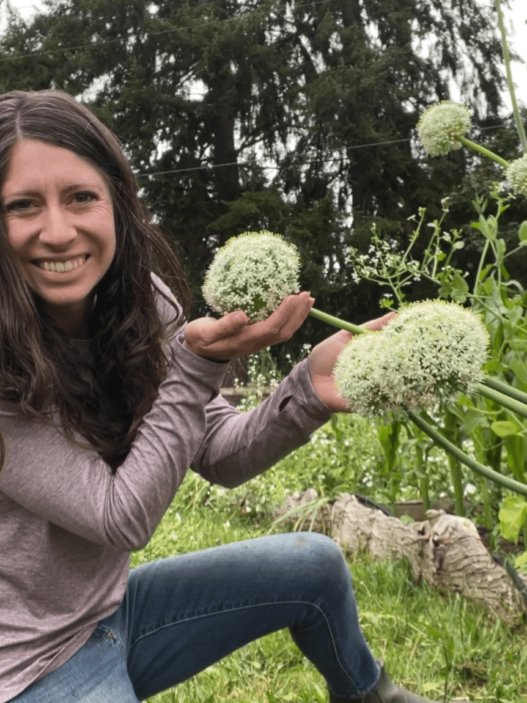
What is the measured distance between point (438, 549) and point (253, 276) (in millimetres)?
1647

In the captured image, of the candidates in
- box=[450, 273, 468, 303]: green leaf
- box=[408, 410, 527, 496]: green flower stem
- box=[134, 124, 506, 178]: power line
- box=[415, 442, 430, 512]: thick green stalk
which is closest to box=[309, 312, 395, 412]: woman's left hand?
box=[408, 410, 527, 496]: green flower stem

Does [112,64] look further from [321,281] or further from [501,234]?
[501,234]

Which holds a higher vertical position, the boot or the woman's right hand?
the woman's right hand

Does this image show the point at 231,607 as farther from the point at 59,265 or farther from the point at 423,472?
the point at 423,472

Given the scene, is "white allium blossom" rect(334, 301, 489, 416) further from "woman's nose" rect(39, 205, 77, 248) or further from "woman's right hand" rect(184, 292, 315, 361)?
"woman's nose" rect(39, 205, 77, 248)

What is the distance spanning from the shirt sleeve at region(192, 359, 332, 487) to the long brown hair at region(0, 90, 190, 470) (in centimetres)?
22

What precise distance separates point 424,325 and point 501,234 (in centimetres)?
1115

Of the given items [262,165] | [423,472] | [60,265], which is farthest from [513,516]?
[262,165]

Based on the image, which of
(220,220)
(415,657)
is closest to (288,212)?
(220,220)

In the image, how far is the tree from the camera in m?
13.5

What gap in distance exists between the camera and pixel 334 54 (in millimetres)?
14445

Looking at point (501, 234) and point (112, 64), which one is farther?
point (112, 64)

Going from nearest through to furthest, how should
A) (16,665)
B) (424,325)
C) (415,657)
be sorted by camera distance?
1. (424,325)
2. (16,665)
3. (415,657)

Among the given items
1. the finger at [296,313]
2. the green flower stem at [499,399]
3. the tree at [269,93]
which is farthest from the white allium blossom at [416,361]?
the tree at [269,93]
